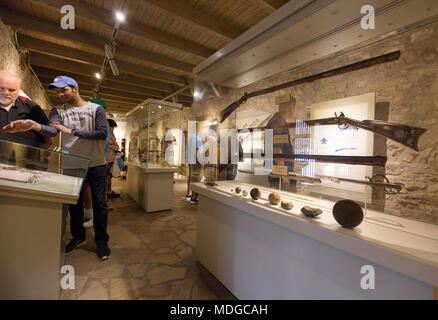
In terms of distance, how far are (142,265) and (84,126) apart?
1.62 meters

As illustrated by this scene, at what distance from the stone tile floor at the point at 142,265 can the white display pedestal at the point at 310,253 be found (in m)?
0.33

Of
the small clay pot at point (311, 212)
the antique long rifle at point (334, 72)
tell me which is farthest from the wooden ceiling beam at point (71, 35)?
the small clay pot at point (311, 212)

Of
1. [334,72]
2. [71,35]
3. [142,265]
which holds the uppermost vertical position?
[71,35]

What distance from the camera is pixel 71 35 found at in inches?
135

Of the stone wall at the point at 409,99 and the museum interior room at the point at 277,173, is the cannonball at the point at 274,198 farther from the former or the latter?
the stone wall at the point at 409,99

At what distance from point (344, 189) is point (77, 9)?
399 centimetres

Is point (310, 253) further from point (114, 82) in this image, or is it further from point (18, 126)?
point (114, 82)

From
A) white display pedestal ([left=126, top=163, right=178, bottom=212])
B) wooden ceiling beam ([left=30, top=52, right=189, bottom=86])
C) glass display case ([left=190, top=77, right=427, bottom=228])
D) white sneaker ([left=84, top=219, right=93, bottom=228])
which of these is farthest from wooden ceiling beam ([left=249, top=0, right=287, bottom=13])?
white sneaker ([left=84, top=219, right=93, bottom=228])

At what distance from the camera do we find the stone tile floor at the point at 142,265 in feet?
5.26

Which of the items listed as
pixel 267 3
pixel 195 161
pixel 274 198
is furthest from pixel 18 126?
pixel 267 3

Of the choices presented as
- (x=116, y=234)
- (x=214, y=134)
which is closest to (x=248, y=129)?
(x=214, y=134)

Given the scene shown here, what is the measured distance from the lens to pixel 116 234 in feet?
8.95

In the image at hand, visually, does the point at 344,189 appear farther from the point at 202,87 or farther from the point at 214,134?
the point at 202,87
